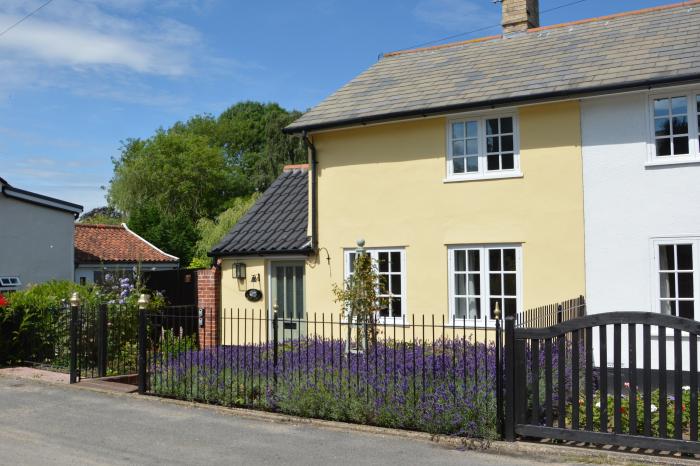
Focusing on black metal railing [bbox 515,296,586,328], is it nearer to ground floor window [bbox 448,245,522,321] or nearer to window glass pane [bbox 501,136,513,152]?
ground floor window [bbox 448,245,522,321]

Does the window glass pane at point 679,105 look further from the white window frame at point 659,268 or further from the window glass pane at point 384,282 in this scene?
the window glass pane at point 384,282

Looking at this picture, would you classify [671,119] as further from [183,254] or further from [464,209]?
[183,254]

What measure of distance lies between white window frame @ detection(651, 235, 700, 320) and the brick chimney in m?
6.14

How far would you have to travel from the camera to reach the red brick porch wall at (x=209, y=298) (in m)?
15.7

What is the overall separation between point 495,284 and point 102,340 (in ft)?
21.7

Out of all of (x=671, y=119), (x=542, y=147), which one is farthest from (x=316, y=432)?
(x=671, y=119)

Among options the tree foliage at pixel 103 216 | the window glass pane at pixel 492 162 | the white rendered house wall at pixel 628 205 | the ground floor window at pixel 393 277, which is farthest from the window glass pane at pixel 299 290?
the tree foliage at pixel 103 216

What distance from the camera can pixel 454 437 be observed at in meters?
8.02

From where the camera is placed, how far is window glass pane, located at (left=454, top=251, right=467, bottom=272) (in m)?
13.1

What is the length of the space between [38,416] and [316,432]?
151 inches

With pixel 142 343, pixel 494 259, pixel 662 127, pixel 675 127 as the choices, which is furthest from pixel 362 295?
pixel 675 127

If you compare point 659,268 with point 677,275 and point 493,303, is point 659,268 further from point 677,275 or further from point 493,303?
point 493,303

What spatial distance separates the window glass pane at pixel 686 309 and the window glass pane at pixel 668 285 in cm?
19

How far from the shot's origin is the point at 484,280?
41.9 feet
